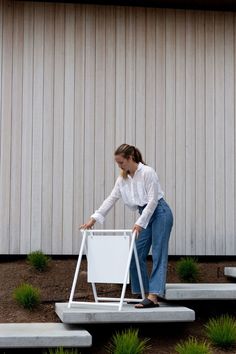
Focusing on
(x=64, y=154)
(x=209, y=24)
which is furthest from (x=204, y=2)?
(x=64, y=154)

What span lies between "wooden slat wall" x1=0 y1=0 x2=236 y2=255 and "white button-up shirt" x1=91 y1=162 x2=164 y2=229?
1514 mm

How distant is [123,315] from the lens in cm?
678

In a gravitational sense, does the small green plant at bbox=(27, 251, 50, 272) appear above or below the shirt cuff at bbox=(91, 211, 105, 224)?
below

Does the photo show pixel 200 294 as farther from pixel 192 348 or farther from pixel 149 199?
pixel 192 348

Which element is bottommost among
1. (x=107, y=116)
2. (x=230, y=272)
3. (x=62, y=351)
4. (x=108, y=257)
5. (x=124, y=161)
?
(x=62, y=351)

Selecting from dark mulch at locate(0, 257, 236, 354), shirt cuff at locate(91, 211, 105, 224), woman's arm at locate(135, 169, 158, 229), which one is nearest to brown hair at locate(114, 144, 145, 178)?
woman's arm at locate(135, 169, 158, 229)

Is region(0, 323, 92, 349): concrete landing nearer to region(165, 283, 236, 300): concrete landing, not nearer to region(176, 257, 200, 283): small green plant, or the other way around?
region(165, 283, 236, 300): concrete landing

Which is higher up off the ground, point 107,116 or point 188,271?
point 107,116

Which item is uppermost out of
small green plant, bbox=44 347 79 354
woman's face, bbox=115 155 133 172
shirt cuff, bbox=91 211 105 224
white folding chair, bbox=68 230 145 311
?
woman's face, bbox=115 155 133 172

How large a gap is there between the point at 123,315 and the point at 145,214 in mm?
977

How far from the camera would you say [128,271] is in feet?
23.1

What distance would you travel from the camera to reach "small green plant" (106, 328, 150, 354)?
251 inches

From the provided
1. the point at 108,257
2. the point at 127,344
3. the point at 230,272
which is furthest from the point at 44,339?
the point at 230,272

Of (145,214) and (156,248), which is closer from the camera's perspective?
(145,214)
